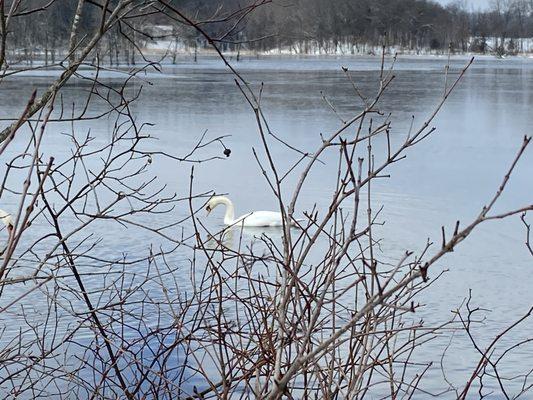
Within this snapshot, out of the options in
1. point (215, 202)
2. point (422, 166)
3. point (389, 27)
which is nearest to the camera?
point (215, 202)

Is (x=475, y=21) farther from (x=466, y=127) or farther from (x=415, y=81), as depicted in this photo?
(x=466, y=127)

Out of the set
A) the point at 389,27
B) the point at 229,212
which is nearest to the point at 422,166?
the point at 229,212

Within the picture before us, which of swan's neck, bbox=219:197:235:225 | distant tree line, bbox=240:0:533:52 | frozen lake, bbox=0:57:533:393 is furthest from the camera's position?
distant tree line, bbox=240:0:533:52

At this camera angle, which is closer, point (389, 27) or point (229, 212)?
point (229, 212)

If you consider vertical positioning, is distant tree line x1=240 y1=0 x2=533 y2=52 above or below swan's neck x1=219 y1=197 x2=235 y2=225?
above

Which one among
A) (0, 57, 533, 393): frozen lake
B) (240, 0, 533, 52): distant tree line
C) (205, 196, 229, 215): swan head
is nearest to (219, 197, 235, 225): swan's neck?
(205, 196, 229, 215): swan head

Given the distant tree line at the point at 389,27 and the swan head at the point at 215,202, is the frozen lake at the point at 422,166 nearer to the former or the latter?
the swan head at the point at 215,202

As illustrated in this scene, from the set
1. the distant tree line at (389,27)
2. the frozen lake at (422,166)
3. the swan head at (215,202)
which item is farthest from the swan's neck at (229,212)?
the distant tree line at (389,27)

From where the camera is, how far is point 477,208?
25.4 feet

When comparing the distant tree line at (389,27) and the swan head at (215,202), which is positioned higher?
the distant tree line at (389,27)

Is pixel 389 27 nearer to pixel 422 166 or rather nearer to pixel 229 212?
pixel 422 166

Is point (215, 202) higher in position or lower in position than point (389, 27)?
lower

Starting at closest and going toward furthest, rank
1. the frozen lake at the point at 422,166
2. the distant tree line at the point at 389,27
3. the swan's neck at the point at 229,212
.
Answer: the frozen lake at the point at 422,166
the swan's neck at the point at 229,212
the distant tree line at the point at 389,27

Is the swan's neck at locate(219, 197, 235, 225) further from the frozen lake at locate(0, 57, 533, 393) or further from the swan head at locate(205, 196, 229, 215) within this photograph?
the frozen lake at locate(0, 57, 533, 393)
